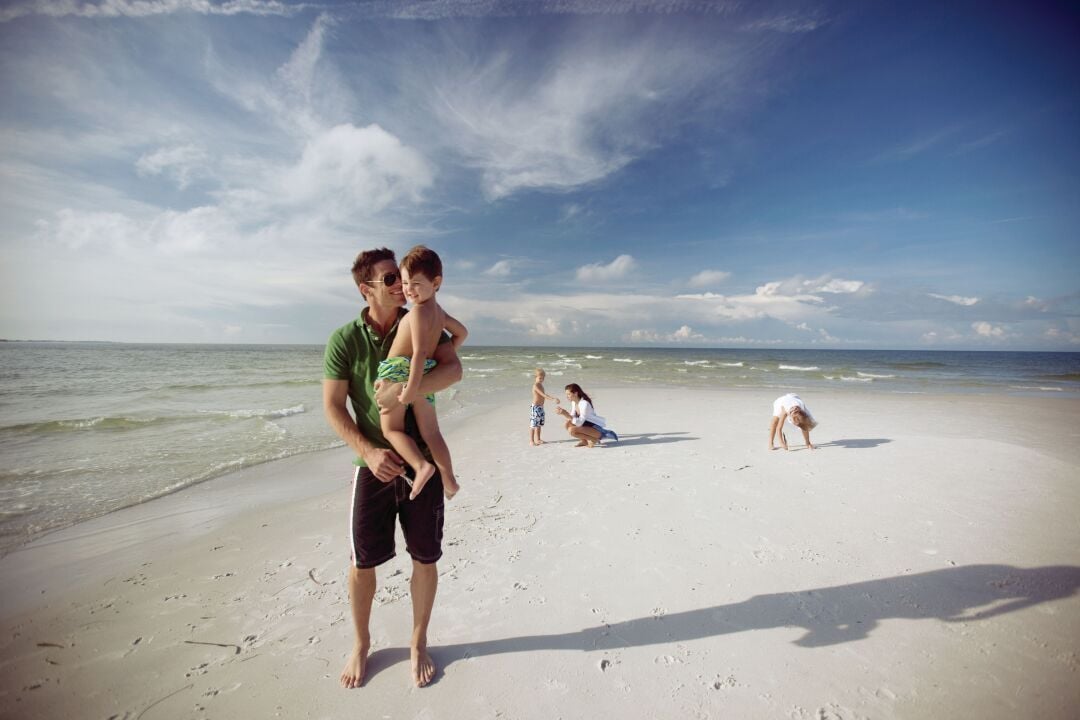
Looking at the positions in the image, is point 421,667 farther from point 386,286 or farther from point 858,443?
point 858,443

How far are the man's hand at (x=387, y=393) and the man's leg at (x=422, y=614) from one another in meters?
1.15

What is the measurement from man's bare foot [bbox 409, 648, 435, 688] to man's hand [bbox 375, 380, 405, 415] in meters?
1.79

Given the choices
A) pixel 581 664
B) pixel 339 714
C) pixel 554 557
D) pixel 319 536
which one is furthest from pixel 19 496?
pixel 581 664

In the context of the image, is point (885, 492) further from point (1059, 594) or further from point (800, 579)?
point (800, 579)

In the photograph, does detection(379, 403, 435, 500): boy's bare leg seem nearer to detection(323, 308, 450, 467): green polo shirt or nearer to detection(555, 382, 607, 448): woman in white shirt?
detection(323, 308, 450, 467): green polo shirt

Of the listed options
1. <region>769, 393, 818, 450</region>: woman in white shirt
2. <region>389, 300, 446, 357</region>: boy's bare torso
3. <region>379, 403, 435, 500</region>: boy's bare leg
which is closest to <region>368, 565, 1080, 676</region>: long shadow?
<region>379, 403, 435, 500</region>: boy's bare leg

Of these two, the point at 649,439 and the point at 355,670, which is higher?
the point at 649,439

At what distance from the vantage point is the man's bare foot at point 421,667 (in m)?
2.75

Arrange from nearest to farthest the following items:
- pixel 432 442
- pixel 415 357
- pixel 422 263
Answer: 1. pixel 415 357
2. pixel 422 263
3. pixel 432 442

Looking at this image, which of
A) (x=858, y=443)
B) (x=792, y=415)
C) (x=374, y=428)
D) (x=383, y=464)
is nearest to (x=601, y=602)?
(x=383, y=464)

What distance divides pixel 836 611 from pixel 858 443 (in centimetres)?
711

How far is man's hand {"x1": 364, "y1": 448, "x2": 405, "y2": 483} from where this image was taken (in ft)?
7.99

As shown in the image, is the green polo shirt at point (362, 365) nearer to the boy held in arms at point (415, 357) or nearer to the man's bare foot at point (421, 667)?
the boy held in arms at point (415, 357)

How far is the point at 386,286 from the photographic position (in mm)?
2621
